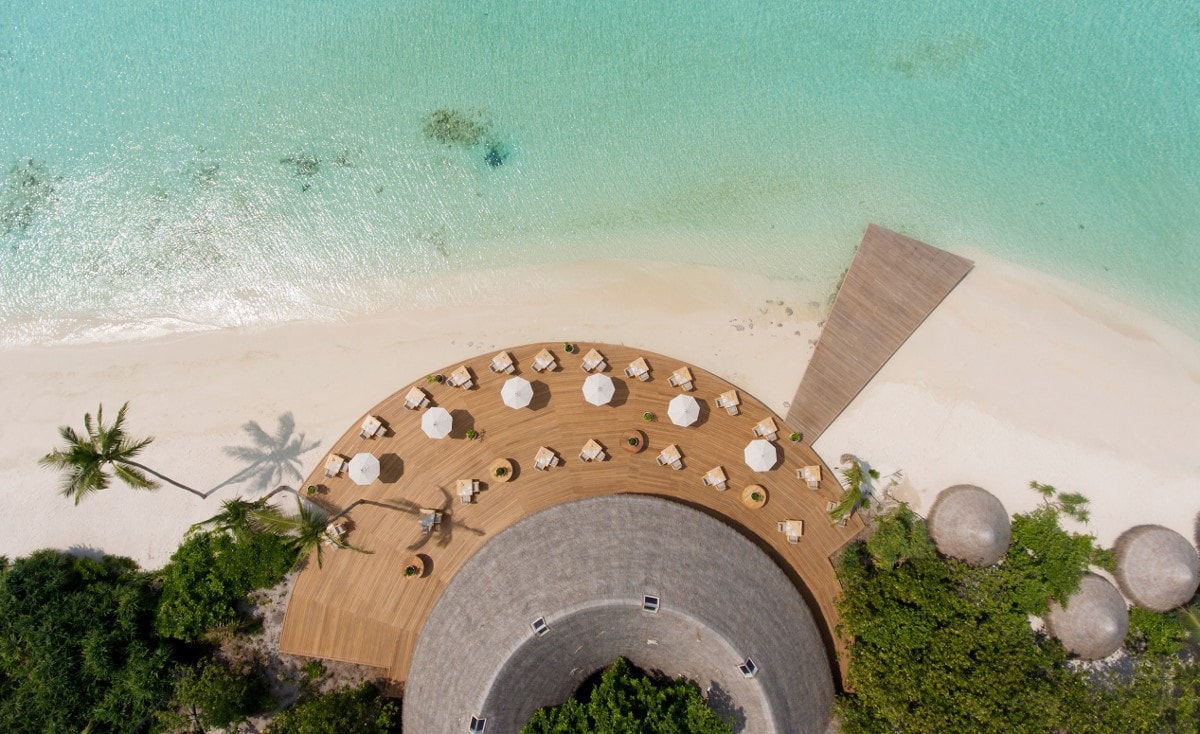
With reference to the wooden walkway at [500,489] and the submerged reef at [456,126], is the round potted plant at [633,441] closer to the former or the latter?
the wooden walkway at [500,489]

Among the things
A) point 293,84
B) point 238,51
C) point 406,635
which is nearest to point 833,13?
point 293,84

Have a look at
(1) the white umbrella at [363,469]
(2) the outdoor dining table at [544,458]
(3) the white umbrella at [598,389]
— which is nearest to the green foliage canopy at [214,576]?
(1) the white umbrella at [363,469]

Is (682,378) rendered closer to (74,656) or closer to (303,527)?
(303,527)

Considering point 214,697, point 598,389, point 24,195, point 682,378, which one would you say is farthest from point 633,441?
point 24,195

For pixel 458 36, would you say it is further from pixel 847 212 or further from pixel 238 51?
pixel 847 212

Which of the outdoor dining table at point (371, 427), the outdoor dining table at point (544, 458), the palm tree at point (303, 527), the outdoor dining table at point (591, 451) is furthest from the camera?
the outdoor dining table at point (371, 427)

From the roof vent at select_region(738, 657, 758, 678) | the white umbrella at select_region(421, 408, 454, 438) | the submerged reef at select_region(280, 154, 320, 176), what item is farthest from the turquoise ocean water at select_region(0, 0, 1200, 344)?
the roof vent at select_region(738, 657, 758, 678)
